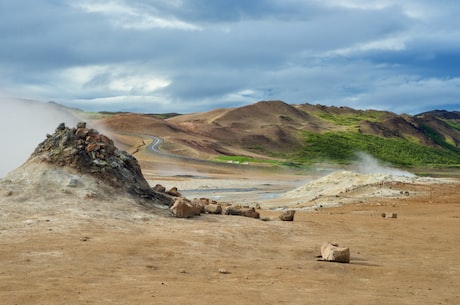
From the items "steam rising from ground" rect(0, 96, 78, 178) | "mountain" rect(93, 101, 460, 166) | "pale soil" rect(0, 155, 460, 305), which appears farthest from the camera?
"mountain" rect(93, 101, 460, 166)

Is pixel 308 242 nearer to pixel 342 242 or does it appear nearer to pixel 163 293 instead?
pixel 342 242

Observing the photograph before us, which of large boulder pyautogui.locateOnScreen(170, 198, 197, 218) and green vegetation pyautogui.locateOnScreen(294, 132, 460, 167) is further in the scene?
green vegetation pyautogui.locateOnScreen(294, 132, 460, 167)

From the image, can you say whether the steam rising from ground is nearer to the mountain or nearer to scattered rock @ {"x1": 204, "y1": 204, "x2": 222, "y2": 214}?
the mountain

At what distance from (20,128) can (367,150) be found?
335 feet

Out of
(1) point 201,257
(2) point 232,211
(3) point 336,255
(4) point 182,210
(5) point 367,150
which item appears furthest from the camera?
(5) point 367,150

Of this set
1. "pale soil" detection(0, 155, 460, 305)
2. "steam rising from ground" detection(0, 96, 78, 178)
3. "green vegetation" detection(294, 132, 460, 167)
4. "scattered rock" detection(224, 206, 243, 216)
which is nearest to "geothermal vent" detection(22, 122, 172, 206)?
"pale soil" detection(0, 155, 460, 305)

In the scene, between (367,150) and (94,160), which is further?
(367,150)

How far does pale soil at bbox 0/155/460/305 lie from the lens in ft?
36.2

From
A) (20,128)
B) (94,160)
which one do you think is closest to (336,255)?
(94,160)

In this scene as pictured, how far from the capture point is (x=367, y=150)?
15475 centimetres

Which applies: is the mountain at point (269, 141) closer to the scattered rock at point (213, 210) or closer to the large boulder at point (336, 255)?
the scattered rock at point (213, 210)

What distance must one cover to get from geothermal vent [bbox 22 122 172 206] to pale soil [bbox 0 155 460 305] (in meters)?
1.22

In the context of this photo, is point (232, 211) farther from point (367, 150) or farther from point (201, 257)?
point (367, 150)

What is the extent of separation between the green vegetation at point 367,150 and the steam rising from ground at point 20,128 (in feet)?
215
